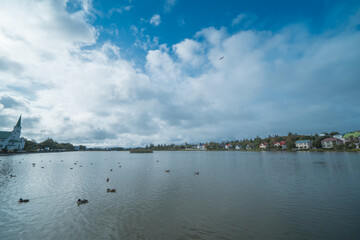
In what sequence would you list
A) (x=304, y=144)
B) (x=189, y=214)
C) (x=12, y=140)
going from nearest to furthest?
(x=189, y=214)
(x=304, y=144)
(x=12, y=140)

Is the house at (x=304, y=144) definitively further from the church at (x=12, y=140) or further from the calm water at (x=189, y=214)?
the church at (x=12, y=140)

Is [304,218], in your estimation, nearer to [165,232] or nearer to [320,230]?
[320,230]

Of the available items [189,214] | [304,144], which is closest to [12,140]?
[189,214]

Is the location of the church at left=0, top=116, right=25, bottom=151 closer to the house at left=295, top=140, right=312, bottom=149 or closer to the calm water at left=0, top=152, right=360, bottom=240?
the calm water at left=0, top=152, right=360, bottom=240

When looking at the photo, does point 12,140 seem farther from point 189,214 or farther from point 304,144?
point 304,144

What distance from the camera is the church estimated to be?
125 meters

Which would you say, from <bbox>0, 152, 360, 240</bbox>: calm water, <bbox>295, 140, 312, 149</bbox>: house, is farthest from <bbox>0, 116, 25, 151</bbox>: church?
<bbox>295, 140, 312, 149</bbox>: house

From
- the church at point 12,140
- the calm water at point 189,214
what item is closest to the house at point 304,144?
the calm water at point 189,214

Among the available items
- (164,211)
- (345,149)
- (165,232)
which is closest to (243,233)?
(165,232)

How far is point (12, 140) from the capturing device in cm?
13500

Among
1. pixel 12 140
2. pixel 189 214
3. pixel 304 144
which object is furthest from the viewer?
pixel 12 140

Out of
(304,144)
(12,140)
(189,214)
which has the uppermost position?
(12,140)

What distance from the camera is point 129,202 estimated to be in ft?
62.0

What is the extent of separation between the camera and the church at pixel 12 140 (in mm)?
124562
